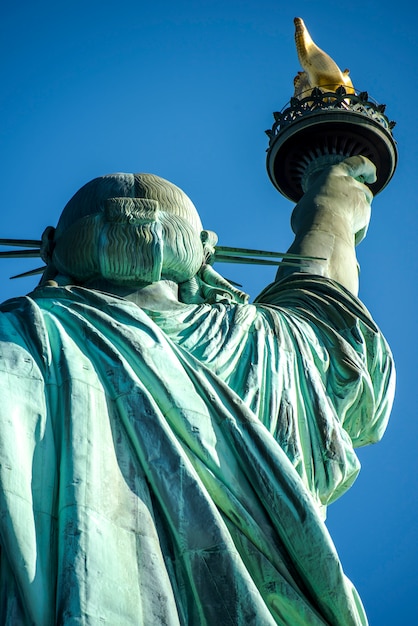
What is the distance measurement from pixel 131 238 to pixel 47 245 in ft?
2.54

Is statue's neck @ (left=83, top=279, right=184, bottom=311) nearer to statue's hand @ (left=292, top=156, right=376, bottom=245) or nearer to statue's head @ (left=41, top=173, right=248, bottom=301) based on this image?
statue's head @ (left=41, top=173, right=248, bottom=301)

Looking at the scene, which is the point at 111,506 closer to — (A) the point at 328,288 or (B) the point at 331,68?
(A) the point at 328,288

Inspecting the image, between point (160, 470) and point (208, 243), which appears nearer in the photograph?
point (160, 470)

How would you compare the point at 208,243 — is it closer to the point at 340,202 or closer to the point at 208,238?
the point at 208,238

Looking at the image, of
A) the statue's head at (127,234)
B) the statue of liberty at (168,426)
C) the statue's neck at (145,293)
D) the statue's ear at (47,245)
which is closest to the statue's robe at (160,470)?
the statue of liberty at (168,426)


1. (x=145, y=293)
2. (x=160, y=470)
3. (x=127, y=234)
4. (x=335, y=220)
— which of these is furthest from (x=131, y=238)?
(x=335, y=220)

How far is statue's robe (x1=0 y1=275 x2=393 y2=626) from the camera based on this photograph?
7.28 metres

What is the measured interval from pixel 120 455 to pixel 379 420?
2.48 m

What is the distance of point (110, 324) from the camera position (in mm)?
8734

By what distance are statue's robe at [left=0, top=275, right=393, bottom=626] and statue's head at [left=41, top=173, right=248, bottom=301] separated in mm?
425

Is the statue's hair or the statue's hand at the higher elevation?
the statue's hand

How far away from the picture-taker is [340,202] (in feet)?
40.6

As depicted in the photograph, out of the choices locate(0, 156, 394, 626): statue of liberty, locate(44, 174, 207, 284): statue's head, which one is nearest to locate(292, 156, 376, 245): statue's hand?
locate(0, 156, 394, 626): statue of liberty

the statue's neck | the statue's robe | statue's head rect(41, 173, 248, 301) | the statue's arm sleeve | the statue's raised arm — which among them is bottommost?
the statue's robe
